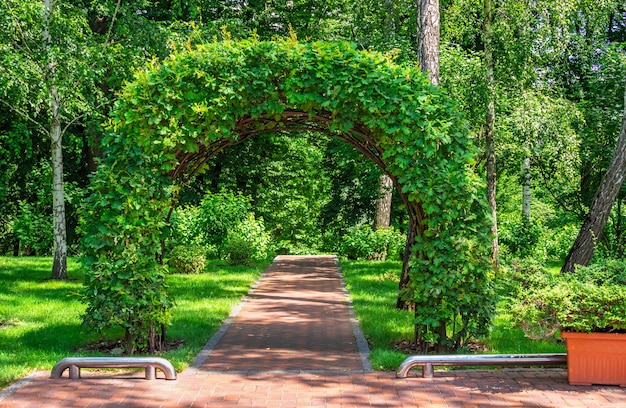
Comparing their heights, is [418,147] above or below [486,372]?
above

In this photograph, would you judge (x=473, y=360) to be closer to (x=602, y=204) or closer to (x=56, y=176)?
(x=602, y=204)

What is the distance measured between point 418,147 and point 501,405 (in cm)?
304

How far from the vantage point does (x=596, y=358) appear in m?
6.40

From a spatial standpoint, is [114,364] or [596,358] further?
[114,364]

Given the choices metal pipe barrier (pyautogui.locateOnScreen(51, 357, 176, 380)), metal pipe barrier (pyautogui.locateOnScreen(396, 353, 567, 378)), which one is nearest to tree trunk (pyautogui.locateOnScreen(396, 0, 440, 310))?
metal pipe barrier (pyautogui.locateOnScreen(396, 353, 567, 378))

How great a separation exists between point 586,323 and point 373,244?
53.4 feet

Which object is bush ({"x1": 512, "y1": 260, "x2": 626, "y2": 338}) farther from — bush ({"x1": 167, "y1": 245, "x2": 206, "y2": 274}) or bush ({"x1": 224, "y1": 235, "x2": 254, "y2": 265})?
bush ({"x1": 224, "y1": 235, "x2": 254, "y2": 265})

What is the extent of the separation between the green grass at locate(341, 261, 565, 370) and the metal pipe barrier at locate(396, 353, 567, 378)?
350 mm

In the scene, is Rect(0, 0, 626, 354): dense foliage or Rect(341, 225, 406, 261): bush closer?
Rect(0, 0, 626, 354): dense foliage

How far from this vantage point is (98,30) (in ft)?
71.1

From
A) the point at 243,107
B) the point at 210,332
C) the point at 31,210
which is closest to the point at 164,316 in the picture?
the point at 210,332

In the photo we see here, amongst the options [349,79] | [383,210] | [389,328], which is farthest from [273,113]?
[383,210]

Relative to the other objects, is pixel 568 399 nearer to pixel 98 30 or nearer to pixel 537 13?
pixel 537 13

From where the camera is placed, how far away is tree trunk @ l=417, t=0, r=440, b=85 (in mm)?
11258
